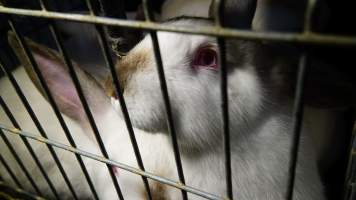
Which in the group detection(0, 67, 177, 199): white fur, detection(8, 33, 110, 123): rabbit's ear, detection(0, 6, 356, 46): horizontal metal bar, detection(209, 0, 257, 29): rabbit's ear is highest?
detection(209, 0, 257, 29): rabbit's ear

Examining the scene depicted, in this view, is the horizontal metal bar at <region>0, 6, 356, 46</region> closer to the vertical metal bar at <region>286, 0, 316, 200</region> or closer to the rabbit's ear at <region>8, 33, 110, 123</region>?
the vertical metal bar at <region>286, 0, 316, 200</region>

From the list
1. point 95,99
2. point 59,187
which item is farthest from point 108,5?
point 59,187

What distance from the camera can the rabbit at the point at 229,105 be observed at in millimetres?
692

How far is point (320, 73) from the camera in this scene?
72 centimetres

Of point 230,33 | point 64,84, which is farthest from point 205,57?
point 64,84

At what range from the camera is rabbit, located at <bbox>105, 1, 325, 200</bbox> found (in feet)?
2.27

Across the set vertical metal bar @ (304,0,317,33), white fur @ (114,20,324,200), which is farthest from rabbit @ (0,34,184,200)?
vertical metal bar @ (304,0,317,33)

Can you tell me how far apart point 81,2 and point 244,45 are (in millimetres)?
1111

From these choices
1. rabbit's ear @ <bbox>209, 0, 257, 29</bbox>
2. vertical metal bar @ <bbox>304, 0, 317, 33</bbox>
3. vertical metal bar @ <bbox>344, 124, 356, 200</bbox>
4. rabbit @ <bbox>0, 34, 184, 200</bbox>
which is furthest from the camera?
rabbit @ <bbox>0, 34, 184, 200</bbox>

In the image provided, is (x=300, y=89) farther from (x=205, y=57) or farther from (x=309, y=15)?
(x=205, y=57)

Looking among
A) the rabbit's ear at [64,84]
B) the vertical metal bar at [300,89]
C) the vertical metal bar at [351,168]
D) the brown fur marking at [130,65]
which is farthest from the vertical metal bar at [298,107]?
the rabbit's ear at [64,84]

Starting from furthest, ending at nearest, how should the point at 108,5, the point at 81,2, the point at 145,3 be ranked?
the point at 81,2 → the point at 108,5 → the point at 145,3

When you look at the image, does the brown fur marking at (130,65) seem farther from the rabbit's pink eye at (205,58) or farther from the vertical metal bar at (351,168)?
the vertical metal bar at (351,168)

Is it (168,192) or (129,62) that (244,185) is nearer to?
(168,192)
